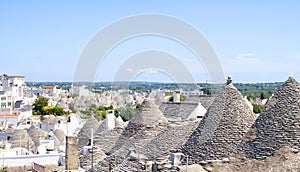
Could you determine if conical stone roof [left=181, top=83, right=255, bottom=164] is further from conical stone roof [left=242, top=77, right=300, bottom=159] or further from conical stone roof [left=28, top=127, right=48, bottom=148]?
conical stone roof [left=28, top=127, right=48, bottom=148]

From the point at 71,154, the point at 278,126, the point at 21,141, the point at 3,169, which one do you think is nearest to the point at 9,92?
the point at 21,141

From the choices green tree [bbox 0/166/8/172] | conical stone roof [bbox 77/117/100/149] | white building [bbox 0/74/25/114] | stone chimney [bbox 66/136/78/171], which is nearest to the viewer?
stone chimney [bbox 66/136/78/171]

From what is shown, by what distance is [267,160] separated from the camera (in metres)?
9.43

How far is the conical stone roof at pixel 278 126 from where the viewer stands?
955cm

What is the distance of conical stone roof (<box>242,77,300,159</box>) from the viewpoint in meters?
9.55

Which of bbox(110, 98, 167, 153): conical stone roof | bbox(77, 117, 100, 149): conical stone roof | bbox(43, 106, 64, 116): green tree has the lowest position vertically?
bbox(43, 106, 64, 116): green tree

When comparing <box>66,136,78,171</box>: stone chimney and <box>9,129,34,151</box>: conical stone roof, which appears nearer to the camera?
<box>66,136,78,171</box>: stone chimney

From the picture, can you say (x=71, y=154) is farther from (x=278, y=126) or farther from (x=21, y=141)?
(x=21, y=141)

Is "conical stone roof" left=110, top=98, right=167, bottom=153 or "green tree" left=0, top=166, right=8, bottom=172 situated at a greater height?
"conical stone roof" left=110, top=98, right=167, bottom=153

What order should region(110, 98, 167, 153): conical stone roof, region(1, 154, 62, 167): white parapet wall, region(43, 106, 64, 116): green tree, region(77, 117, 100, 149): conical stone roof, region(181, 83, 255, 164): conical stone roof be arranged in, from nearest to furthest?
region(181, 83, 255, 164): conical stone roof
region(110, 98, 167, 153): conical stone roof
region(1, 154, 62, 167): white parapet wall
region(77, 117, 100, 149): conical stone roof
region(43, 106, 64, 116): green tree

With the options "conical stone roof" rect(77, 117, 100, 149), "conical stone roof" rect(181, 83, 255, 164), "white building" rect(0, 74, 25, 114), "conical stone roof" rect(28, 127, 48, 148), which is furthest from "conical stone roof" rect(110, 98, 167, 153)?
"white building" rect(0, 74, 25, 114)

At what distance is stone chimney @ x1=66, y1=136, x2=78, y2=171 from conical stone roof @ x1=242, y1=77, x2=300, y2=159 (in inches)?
211

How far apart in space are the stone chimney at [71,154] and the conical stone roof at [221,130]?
3.57 metres

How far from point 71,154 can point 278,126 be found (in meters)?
6.24
